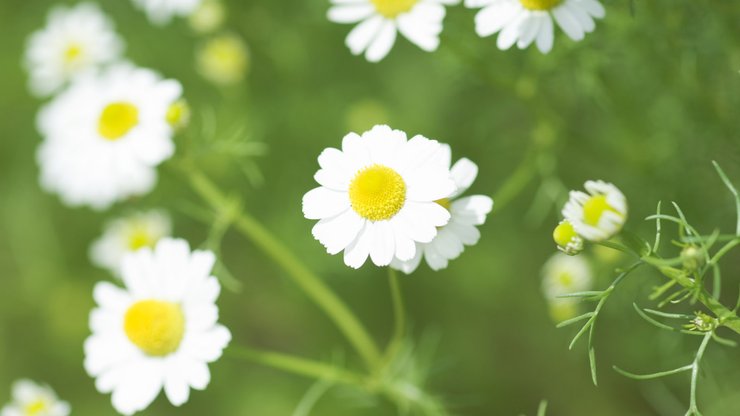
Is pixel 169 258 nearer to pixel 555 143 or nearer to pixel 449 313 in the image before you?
pixel 555 143

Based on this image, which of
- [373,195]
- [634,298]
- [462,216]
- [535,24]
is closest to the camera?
[373,195]

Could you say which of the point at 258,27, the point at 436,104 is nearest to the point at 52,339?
the point at 258,27

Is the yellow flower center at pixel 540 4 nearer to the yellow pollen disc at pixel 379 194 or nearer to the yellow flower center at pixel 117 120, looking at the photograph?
the yellow pollen disc at pixel 379 194

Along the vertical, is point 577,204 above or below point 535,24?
below

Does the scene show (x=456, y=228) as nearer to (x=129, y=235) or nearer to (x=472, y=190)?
(x=472, y=190)

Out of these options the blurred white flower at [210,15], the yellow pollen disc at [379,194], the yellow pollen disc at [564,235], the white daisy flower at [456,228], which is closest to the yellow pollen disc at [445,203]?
the white daisy flower at [456,228]

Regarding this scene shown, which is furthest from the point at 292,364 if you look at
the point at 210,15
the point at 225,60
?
the point at 210,15
